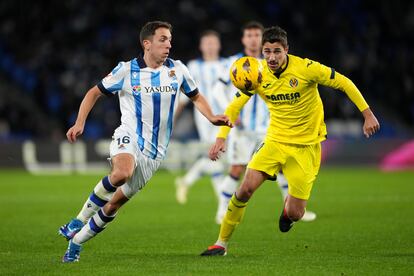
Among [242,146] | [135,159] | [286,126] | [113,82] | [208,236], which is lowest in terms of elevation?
[208,236]

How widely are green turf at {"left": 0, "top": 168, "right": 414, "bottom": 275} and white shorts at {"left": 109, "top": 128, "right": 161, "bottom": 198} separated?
0.64 m

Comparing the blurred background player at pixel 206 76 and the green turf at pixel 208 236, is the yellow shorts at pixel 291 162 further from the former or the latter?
the blurred background player at pixel 206 76

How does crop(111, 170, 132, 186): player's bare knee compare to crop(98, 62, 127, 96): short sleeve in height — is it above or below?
below

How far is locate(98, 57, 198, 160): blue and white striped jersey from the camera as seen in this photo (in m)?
7.32

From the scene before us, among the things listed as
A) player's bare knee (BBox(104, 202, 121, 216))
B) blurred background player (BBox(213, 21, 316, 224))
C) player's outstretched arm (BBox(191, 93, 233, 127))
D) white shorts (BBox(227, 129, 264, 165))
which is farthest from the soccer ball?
white shorts (BBox(227, 129, 264, 165))

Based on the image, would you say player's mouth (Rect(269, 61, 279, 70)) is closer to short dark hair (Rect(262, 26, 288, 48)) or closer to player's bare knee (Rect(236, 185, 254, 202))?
short dark hair (Rect(262, 26, 288, 48))

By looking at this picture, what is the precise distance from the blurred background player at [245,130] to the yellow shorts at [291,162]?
109 inches

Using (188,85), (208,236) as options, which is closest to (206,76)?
(208,236)

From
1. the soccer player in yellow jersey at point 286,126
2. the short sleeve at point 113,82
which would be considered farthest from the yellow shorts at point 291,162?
the short sleeve at point 113,82

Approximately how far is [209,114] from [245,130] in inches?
132

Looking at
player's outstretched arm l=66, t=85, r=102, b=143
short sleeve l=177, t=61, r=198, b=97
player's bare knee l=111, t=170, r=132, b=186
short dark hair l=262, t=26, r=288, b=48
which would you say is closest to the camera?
player's bare knee l=111, t=170, r=132, b=186

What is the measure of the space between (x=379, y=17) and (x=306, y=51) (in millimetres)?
2590

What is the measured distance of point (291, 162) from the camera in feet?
25.0

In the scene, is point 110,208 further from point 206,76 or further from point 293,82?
point 206,76
